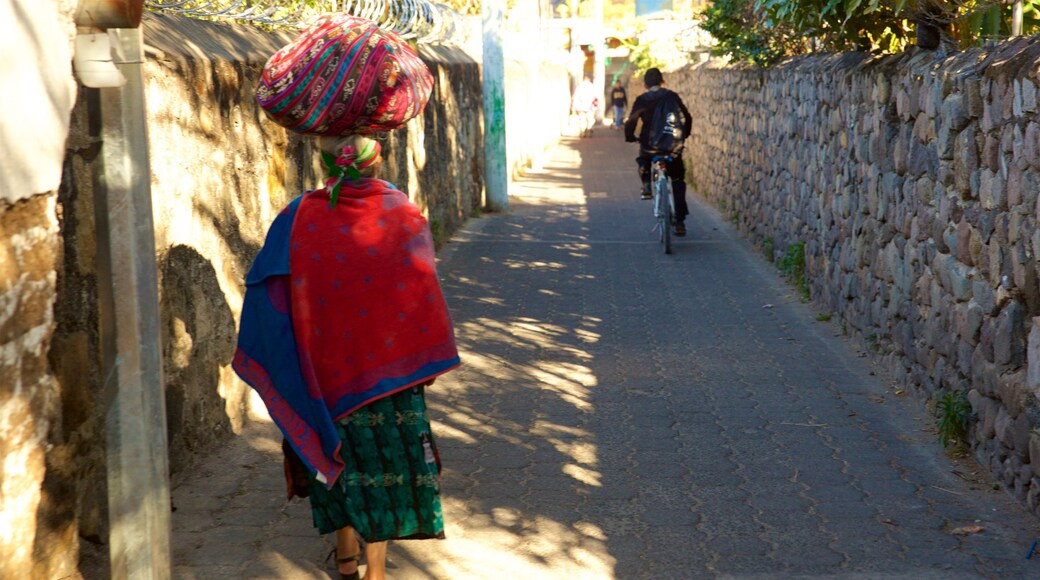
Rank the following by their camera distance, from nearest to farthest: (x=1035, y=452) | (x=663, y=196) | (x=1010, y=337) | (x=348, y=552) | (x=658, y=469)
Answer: (x=348, y=552) < (x=1035, y=452) < (x=1010, y=337) < (x=658, y=469) < (x=663, y=196)

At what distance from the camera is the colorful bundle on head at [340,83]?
3.81 meters

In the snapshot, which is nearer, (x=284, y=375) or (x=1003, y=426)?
(x=284, y=375)

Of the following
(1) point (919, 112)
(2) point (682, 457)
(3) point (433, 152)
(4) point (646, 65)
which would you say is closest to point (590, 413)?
(2) point (682, 457)

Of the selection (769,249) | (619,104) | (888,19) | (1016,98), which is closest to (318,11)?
(888,19)

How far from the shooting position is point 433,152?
12.3 metres

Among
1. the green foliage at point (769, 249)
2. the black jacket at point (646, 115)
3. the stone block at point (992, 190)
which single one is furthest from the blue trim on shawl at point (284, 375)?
the black jacket at point (646, 115)

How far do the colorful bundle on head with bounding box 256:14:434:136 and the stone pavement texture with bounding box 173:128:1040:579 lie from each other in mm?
1567

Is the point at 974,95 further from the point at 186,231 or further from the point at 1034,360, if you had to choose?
the point at 186,231

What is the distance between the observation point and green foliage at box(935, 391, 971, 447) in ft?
17.8

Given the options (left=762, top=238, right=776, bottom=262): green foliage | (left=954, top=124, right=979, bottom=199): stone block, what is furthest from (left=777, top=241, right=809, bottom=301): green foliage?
(left=954, top=124, right=979, bottom=199): stone block

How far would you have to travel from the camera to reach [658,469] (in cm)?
534

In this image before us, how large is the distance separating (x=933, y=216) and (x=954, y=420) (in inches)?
46.0

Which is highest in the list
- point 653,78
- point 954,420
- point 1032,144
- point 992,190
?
point 653,78

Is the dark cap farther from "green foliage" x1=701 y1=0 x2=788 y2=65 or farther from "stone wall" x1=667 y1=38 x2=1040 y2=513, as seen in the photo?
"stone wall" x1=667 y1=38 x2=1040 y2=513
